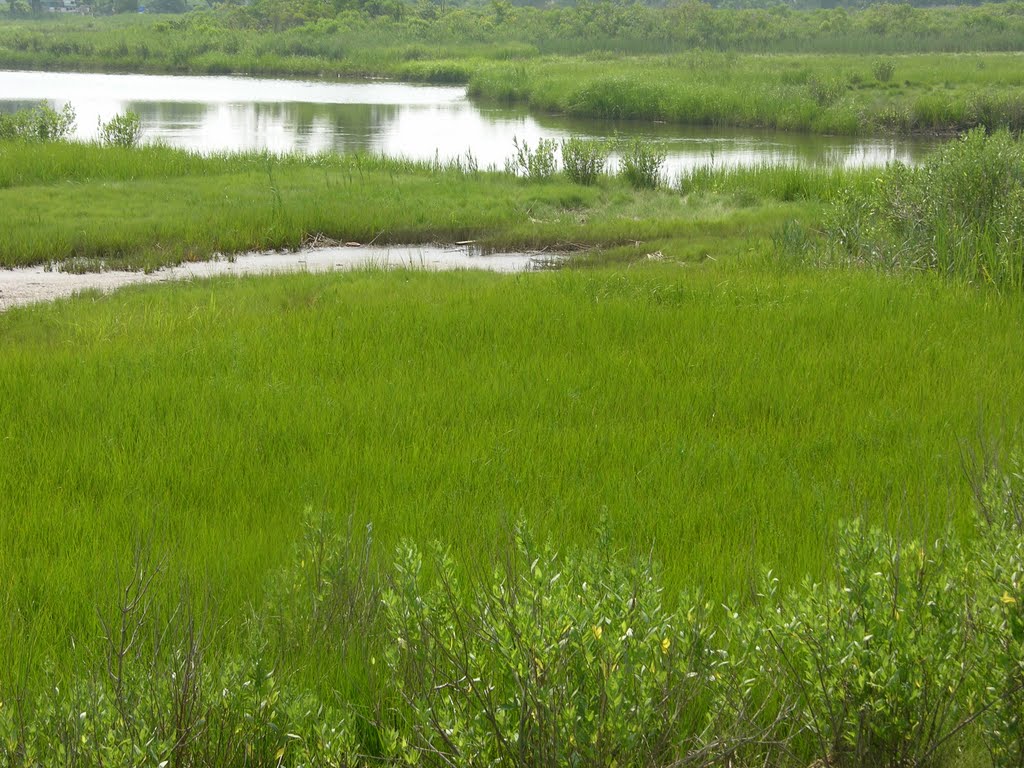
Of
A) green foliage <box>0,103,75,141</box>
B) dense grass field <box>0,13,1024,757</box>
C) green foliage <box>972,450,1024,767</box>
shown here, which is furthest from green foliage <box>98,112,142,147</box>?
green foliage <box>972,450,1024,767</box>

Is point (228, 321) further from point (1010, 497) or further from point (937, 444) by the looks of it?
point (1010, 497)

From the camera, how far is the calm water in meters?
23.9

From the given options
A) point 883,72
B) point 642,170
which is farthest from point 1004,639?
point 883,72

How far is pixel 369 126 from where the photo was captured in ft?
96.4

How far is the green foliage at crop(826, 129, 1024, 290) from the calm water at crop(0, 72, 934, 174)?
9230 millimetres

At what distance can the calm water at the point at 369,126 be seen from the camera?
2394cm

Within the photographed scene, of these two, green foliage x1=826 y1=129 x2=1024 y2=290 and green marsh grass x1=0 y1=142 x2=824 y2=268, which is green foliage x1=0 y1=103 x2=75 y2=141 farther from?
green foliage x1=826 y1=129 x2=1024 y2=290

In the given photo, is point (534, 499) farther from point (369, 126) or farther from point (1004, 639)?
point (369, 126)

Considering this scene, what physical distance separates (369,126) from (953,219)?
22126mm

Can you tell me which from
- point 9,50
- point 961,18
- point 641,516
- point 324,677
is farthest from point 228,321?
point 961,18

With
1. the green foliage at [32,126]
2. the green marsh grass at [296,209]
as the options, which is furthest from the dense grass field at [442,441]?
the green foliage at [32,126]

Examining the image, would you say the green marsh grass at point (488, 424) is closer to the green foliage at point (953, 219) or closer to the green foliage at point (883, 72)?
the green foliage at point (953, 219)

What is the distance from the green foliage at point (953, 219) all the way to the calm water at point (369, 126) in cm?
923

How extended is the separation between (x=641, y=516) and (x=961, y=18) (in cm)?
6469
